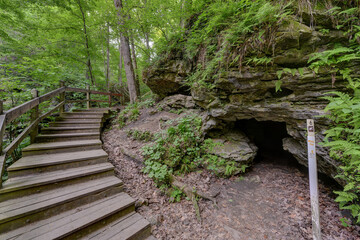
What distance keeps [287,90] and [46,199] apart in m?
5.31

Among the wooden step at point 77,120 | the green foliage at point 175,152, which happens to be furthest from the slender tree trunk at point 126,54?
the green foliage at point 175,152

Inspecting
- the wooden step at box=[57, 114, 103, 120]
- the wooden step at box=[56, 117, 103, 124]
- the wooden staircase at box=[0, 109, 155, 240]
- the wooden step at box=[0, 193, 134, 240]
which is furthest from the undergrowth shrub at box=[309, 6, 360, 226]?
the wooden step at box=[57, 114, 103, 120]

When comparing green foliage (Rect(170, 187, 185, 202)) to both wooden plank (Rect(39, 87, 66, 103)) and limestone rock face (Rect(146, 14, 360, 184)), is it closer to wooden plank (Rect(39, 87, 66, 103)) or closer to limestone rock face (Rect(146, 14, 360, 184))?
limestone rock face (Rect(146, 14, 360, 184))

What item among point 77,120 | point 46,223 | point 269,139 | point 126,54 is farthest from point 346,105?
point 126,54

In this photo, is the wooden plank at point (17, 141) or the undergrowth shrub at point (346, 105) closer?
the undergrowth shrub at point (346, 105)

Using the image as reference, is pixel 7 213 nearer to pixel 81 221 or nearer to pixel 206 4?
pixel 81 221

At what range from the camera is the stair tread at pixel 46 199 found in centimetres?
197

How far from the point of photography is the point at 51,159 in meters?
3.06

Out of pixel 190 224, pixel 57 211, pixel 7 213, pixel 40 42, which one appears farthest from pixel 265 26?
pixel 40 42

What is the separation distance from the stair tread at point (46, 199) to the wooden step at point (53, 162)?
61cm

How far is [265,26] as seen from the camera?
9.20 ft

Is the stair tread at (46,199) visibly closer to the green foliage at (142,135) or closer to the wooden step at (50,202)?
the wooden step at (50,202)

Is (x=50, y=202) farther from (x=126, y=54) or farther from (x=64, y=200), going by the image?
(x=126, y=54)

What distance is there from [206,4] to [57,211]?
7376 millimetres
